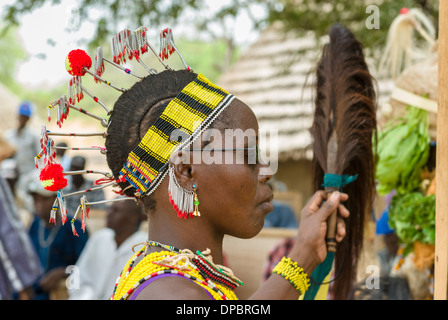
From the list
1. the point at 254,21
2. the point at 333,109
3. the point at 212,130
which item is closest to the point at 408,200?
the point at 333,109

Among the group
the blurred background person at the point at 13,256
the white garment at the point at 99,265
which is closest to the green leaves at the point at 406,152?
the white garment at the point at 99,265

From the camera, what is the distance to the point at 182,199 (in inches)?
80.4

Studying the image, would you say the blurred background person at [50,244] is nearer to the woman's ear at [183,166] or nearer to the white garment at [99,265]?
the white garment at [99,265]

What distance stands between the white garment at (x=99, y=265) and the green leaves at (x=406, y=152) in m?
2.38

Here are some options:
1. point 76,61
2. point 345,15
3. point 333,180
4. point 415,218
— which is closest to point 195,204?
point 76,61

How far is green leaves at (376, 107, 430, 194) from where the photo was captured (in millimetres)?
3713

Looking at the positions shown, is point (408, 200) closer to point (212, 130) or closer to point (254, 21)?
point (212, 130)

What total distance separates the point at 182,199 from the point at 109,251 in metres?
3.79

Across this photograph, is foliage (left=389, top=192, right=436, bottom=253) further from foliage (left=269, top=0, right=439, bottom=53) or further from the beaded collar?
foliage (left=269, top=0, right=439, bottom=53)

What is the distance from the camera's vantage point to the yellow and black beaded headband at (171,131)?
2.06 meters

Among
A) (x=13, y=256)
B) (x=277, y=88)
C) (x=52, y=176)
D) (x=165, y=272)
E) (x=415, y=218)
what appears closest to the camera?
(x=165, y=272)

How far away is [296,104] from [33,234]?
6153 millimetres

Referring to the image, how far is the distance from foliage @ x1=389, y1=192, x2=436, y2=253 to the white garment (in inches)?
94.0

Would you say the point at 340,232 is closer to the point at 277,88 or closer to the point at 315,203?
the point at 315,203
